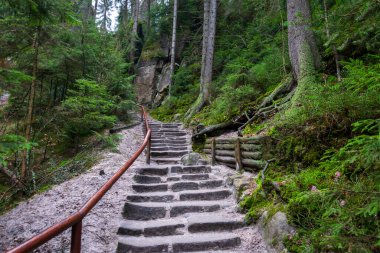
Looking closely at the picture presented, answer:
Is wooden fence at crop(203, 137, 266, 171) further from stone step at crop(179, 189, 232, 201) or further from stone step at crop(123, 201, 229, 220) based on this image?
stone step at crop(123, 201, 229, 220)

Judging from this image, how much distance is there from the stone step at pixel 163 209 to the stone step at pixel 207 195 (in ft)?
1.09

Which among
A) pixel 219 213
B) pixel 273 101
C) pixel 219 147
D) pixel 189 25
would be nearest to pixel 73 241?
pixel 219 213

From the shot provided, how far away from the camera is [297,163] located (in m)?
4.82

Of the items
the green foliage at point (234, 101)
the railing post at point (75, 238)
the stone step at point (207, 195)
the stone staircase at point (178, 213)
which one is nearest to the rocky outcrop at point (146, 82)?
the green foliage at point (234, 101)

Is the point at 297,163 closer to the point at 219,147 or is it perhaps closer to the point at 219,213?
the point at 219,213

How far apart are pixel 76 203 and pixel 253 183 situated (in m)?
3.49

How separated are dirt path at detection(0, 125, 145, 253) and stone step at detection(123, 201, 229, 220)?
22 cm

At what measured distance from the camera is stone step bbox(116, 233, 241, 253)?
12.9ft

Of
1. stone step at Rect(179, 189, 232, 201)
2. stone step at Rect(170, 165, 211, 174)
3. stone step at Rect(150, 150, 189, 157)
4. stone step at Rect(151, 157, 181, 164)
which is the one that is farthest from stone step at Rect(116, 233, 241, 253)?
stone step at Rect(150, 150, 189, 157)

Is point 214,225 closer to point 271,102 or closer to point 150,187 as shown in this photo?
point 150,187

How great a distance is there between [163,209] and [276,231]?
7.46 ft

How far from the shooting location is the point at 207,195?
564 cm

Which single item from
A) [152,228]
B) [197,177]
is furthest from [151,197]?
[197,177]

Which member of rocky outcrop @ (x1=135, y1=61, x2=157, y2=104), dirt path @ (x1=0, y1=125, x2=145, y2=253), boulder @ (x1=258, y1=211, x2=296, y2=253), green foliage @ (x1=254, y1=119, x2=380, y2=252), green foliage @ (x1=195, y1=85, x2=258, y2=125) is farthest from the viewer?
rocky outcrop @ (x1=135, y1=61, x2=157, y2=104)
